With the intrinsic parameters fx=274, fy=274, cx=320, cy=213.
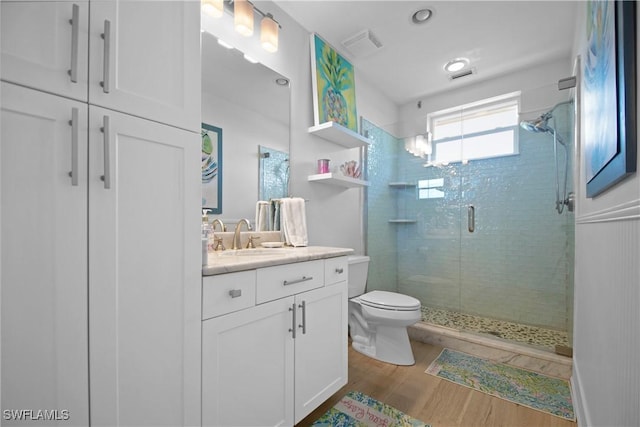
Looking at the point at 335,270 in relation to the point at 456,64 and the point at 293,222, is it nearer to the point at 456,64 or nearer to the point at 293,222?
the point at 293,222

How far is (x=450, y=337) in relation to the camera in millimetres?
2289

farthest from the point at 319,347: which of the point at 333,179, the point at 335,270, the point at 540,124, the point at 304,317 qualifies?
the point at 540,124

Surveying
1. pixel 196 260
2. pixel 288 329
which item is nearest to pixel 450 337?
pixel 288 329

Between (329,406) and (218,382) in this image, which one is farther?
(329,406)

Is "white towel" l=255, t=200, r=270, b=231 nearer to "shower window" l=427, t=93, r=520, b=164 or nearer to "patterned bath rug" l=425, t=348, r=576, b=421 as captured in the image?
"patterned bath rug" l=425, t=348, r=576, b=421

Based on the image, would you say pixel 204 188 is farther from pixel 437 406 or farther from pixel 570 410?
pixel 570 410

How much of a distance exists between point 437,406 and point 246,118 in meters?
2.07

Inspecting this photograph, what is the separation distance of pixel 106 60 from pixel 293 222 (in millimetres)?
1265

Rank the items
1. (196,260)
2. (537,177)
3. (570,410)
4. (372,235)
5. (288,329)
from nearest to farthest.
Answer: (196,260), (288,329), (570,410), (537,177), (372,235)

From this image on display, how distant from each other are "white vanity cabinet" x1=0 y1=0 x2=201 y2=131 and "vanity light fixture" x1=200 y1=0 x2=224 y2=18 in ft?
2.17

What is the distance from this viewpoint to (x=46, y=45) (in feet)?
2.27

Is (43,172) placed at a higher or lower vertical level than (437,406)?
higher

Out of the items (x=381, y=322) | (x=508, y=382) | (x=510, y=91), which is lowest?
(x=508, y=382)

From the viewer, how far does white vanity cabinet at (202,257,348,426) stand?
999 millimetres
